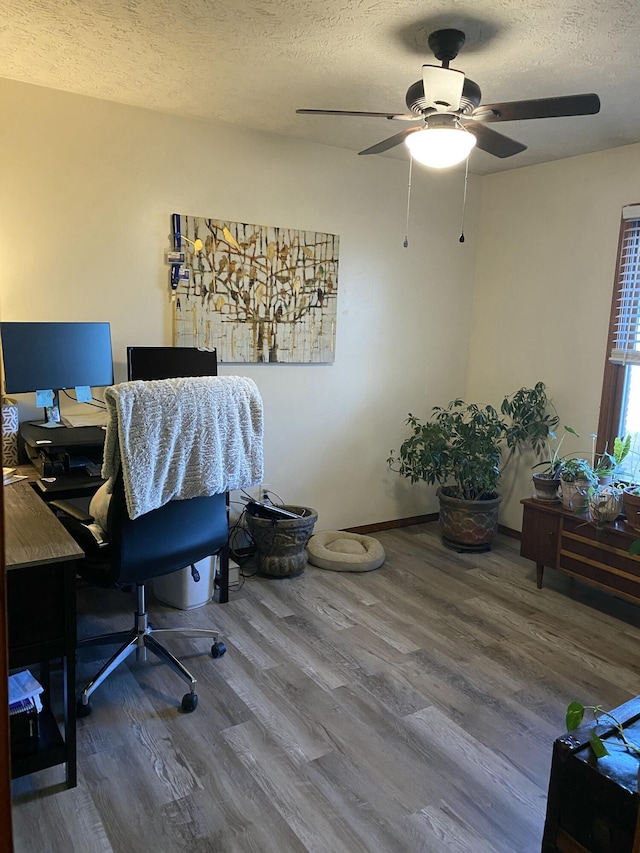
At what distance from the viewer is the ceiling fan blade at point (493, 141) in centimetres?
243

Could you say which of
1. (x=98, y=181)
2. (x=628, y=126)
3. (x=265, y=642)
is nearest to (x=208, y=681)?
(x=265, y=642)

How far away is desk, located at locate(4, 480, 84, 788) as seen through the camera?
181cm

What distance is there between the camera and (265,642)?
2.87 m

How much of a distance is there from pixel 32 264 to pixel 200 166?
41.6 inches

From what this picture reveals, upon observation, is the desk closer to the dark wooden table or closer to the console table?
the dark wooden table

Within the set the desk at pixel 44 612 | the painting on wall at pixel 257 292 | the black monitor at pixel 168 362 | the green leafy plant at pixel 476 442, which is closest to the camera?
the desk at pixel 44 612

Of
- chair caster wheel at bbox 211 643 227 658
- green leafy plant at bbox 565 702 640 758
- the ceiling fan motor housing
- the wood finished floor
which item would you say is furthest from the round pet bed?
the ceiling fan motor housing

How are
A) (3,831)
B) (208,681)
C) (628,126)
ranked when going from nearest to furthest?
(3,831) → (208,681) → (628,126)

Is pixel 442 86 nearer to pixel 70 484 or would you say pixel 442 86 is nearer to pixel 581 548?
pixel 70 484

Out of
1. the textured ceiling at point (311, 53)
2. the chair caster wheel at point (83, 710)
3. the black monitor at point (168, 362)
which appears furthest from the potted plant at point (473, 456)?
the chair caster wheel at point (83, 710)

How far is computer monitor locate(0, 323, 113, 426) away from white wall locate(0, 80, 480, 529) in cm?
29

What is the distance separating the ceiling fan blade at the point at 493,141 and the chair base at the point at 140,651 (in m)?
2.19

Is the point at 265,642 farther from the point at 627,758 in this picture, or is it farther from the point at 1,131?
the point at 1,131

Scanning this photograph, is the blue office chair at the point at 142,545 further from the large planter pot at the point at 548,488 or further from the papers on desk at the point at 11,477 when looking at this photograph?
the large planter pot at the point at 548,488
